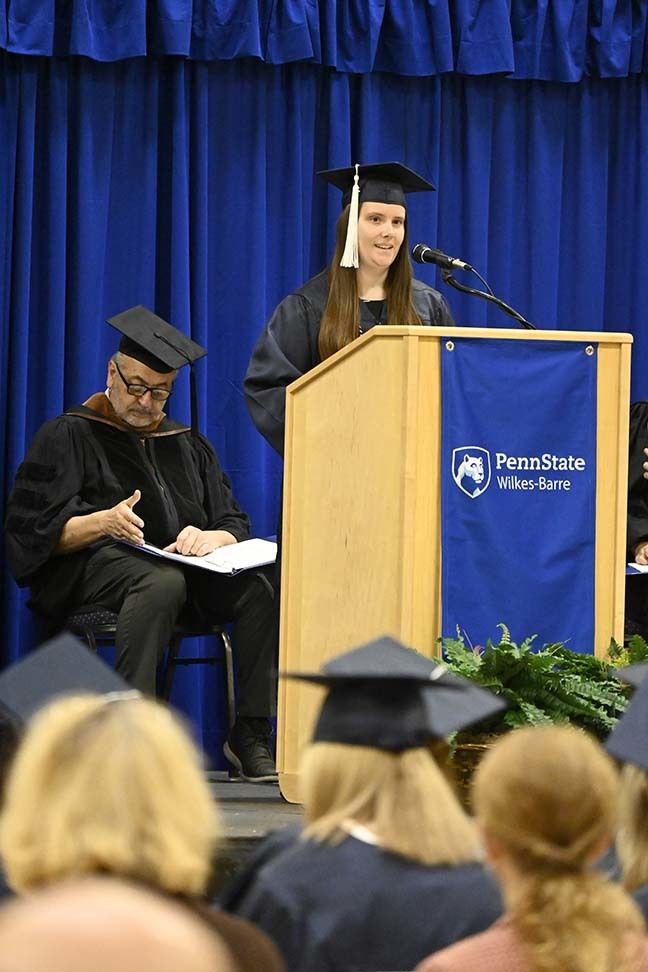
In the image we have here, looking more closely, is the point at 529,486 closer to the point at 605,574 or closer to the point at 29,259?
the point at 605,574

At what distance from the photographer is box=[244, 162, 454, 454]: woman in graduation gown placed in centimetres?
506

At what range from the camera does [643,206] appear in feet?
24.2

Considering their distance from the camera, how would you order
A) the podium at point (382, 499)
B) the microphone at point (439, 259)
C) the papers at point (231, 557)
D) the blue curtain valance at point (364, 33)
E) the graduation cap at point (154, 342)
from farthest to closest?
1. the blue curtain valance at point (364, 33)
2. the graduation cap at point (154, 342)
3. the papers at point (231, 557)
4. the microphone at point (439, 259)
5. the podium at point (382, 499)

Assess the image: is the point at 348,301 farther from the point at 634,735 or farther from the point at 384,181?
the point at 634,735

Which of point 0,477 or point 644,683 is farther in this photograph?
point 0,477

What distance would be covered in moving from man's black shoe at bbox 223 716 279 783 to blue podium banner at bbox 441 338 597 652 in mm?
1837

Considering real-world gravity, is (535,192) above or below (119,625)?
above

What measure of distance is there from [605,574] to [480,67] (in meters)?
3.59

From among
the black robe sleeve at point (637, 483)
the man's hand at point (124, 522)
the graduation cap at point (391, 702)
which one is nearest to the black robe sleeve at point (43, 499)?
the man's hand at point (124, 522)

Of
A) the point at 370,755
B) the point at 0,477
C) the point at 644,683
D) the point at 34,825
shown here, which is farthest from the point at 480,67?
the point at 34,825

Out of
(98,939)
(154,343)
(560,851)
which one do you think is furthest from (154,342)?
(98,939)

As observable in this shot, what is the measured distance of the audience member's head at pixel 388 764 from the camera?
1984 mm

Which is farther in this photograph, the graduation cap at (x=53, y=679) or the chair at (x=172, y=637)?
the chair at (x=172, y=637)

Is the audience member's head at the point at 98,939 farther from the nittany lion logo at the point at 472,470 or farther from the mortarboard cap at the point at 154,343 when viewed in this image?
the mortarboard cap at the point at 154,343
